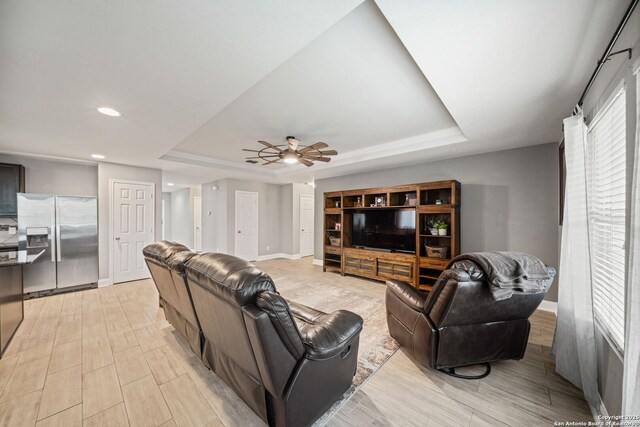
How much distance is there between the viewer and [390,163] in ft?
15.1

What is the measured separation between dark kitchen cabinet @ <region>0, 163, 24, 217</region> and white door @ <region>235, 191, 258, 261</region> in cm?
385

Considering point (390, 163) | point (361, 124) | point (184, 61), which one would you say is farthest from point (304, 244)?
point (184, 61)

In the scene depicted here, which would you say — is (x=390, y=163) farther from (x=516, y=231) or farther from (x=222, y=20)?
(x=222, y=20)

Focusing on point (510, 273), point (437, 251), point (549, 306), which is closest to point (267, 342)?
point (510, 273)

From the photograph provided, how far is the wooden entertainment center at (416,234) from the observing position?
13.1ft

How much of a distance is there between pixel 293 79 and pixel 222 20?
38.2 inches

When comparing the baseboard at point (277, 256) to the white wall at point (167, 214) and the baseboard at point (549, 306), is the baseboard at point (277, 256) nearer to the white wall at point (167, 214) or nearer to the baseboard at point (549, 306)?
the white wall at point (167, 214)

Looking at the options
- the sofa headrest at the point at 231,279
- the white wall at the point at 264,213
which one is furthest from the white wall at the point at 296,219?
the sofa headrest at the point at 231,279

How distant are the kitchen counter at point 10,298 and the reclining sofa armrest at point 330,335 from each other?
2.99 m

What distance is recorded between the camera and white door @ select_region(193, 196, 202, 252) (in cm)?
860

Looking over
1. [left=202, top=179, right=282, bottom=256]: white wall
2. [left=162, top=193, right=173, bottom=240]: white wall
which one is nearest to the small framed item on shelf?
[left=202, top=179, right=282, bottom=256]: white wall

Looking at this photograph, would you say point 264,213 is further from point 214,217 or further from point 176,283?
point 176,283

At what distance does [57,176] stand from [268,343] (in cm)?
570

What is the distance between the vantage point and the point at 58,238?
13.4 ft
